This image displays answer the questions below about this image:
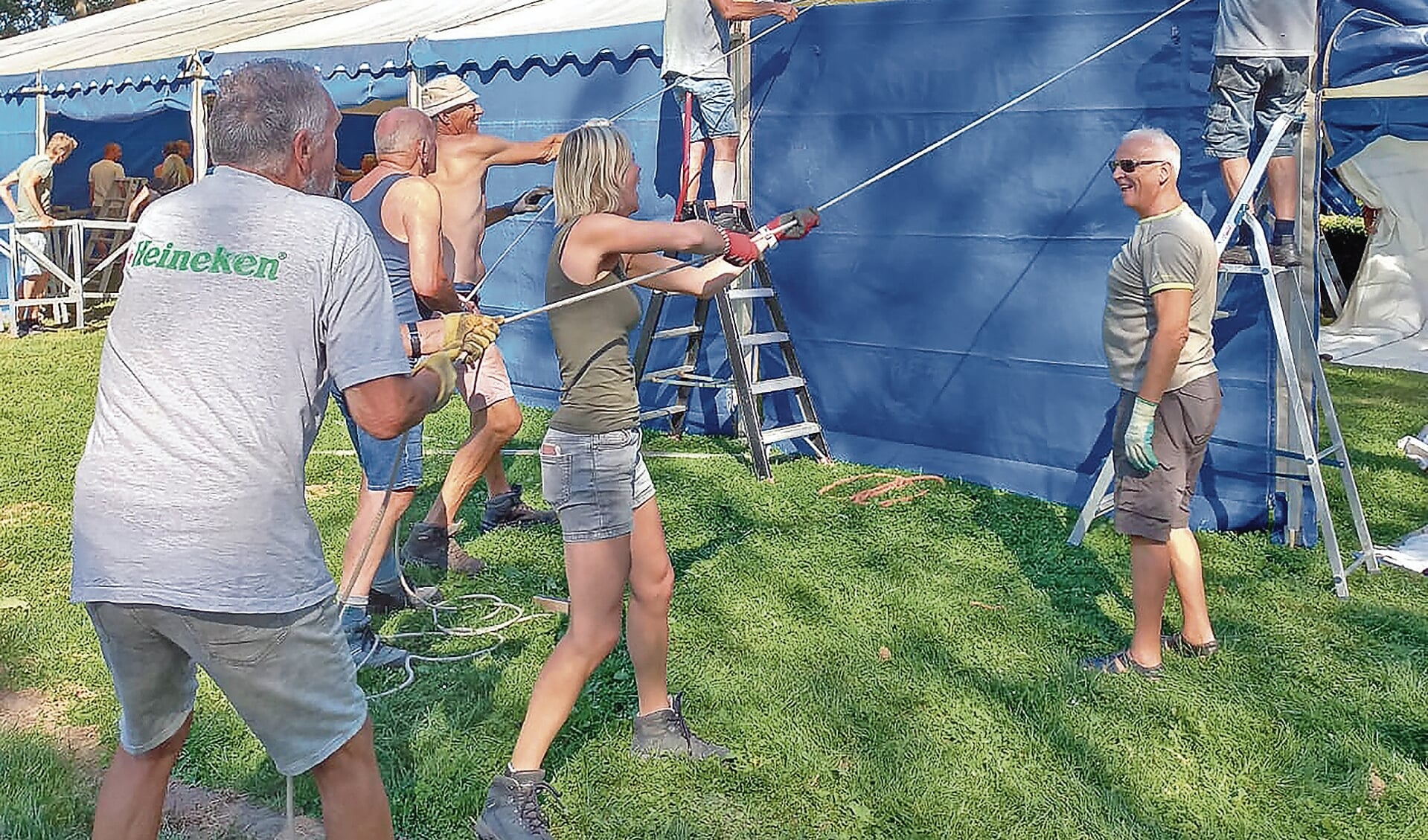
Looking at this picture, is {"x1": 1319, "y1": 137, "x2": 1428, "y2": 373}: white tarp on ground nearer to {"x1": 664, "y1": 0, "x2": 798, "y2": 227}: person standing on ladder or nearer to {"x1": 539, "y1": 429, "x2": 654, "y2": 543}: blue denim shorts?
{"x1": 664, "y1": 0, "x2": 798, "y2": 227}: person standing on ladder

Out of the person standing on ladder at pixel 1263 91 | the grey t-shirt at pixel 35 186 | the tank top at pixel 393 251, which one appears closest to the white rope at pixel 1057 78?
the person standing on ladder at pixel 1263 91

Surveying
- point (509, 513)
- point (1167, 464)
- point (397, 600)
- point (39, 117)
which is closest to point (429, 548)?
point (397, 600)

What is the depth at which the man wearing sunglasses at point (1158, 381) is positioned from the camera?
3756 mm

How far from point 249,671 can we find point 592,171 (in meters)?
1.52

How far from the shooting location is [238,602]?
7.20 ft

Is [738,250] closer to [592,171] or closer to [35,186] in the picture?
[592,171]

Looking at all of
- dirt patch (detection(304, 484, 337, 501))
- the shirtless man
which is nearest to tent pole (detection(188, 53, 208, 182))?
dirt patch (detection(304, 484, 337, 501))

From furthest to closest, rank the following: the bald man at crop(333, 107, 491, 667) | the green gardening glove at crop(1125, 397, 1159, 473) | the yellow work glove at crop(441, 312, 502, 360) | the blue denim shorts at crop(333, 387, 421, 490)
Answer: the blue denim shorts at crop(333, 387, 421, 490), the bald man at crop(333, 107, 491, 667), the green gardening glove at crop(1125, 397, 1159, 473), the yellow work glove at crop(441, 312, 502, 360)

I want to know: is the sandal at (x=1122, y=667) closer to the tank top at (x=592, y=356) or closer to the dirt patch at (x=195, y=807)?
the tank top at (x=592, y=356)

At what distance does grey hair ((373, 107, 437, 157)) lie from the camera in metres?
4.47

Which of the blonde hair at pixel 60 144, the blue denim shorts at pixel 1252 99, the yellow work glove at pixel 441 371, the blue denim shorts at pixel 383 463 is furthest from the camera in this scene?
the blonde hair at pixel 60 144

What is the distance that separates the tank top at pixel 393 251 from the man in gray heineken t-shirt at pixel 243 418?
2164mm

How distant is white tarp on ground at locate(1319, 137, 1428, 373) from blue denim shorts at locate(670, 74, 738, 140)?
6163 millimetres

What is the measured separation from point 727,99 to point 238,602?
482 cm
